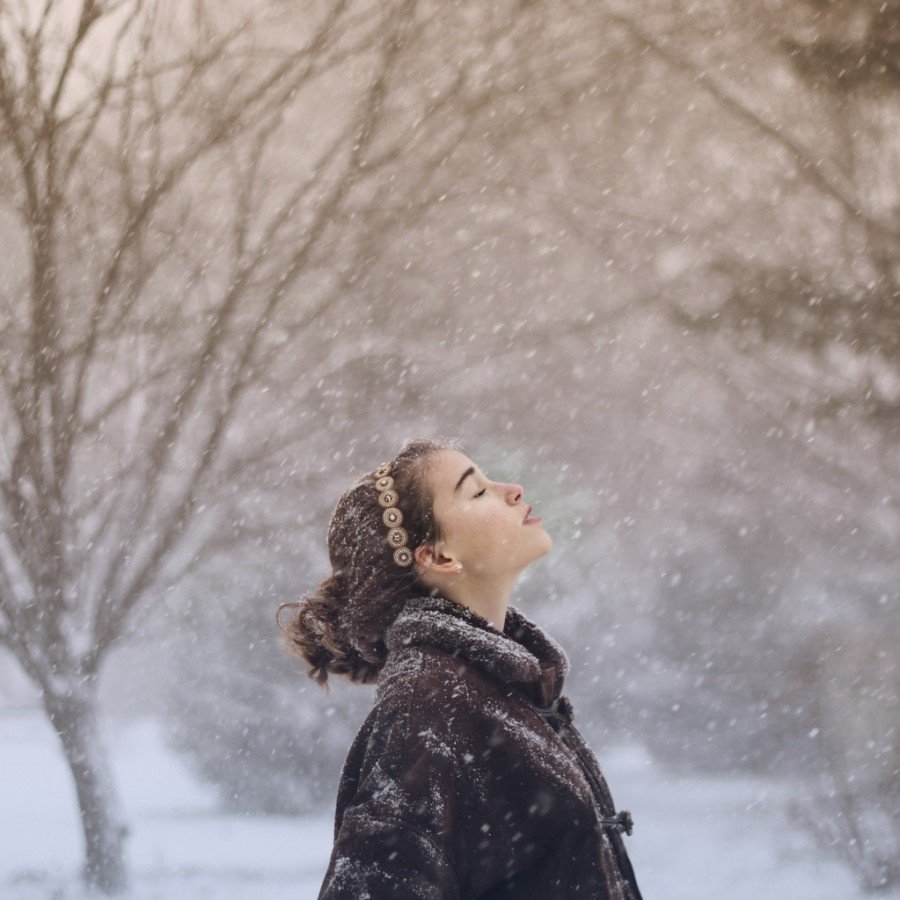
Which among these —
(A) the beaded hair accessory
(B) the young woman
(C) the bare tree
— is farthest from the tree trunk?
(A) the beaded hair accessory

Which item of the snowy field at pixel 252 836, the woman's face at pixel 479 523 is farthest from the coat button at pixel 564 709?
→ the snowy field at pixel 252 836

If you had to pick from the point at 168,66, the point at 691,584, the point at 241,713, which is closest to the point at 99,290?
the point at 168,66

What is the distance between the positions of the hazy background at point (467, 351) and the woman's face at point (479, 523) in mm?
1635

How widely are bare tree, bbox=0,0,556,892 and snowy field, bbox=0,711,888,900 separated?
0.08m

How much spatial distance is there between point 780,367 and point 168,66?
1.72m

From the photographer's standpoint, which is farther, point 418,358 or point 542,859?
point 418,358

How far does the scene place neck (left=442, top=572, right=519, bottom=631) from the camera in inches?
34.2

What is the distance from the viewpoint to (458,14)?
104 inches

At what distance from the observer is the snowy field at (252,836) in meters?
2.34

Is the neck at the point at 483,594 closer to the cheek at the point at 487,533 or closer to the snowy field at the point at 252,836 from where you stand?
the cheek at the point at 487,533

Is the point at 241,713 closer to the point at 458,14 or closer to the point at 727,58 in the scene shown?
the point at 458,14

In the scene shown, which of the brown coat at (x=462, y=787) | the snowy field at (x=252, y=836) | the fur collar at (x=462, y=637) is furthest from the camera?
the snowy field at (x=252, y=836)

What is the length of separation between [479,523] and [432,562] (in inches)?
2.0

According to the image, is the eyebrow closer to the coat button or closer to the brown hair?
the brown hair
